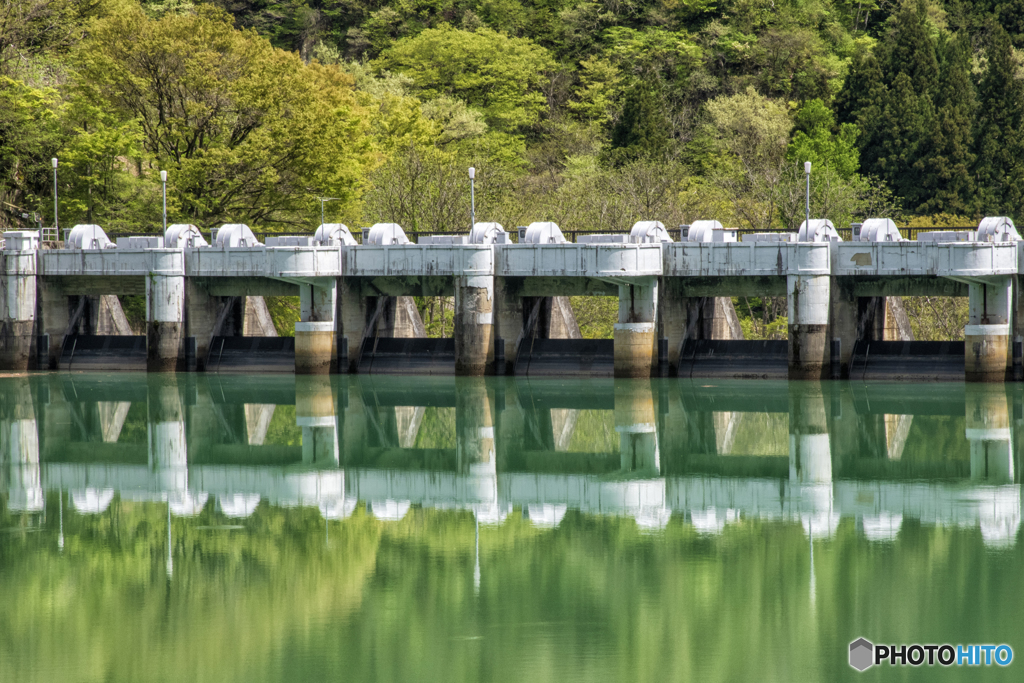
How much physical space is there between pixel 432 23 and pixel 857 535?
275 ft

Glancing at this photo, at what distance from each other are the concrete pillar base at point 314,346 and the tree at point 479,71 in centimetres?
4357

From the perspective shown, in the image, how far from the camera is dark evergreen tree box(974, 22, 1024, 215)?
7500 cm

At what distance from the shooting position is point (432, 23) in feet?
337

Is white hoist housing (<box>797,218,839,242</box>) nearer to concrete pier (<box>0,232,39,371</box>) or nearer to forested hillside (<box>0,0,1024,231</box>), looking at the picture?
forested hillside (<box>0,0,1024,231</box>)

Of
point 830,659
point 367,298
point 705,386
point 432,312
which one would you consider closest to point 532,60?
point 432,312

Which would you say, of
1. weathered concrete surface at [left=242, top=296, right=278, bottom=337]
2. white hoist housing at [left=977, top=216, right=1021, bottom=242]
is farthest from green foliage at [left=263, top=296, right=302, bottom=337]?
white hoist housing at [left=977, top=216, right=1021, bottom=242]

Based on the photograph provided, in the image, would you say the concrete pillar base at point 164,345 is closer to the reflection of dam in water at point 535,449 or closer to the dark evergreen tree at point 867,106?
the reflection of dam in water at point 535,449

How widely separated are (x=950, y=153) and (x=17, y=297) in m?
48.5

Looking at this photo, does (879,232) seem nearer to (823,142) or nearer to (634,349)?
(634,349)

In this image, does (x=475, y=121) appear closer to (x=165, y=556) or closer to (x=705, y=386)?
(x=705, y=386)

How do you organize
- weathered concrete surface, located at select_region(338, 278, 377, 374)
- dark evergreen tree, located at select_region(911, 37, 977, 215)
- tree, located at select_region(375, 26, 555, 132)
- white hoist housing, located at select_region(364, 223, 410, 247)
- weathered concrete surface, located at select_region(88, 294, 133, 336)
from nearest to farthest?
white hoist housing, located at select_region(364, 223, 410, 247), weathered concrete surface, located at select_region(338, 278, 377, 374), weathered concrete surface, located at select_region(88, 294, 133, 336), dark evergreen tree, located at select_region(911, 37, 977, 215), tree, located at select_region(375, 26, 555, 132)

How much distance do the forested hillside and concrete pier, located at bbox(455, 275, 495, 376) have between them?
50.4 feet

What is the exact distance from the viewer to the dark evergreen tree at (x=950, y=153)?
248ft

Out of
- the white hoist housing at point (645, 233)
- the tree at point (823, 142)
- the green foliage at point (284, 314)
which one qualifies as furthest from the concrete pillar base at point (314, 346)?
the tree at point (823, 142)
